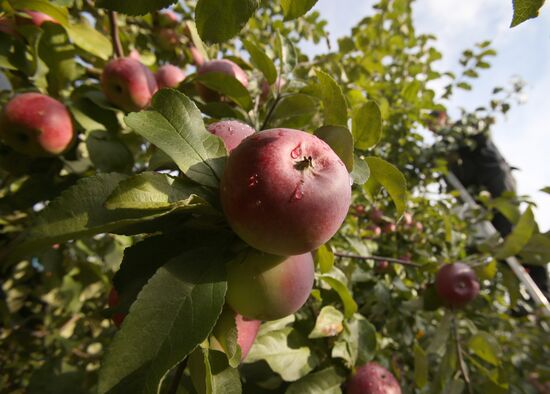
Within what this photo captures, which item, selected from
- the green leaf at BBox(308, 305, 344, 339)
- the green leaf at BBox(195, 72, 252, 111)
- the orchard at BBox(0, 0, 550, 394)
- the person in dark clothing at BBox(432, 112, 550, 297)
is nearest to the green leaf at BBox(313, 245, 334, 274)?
the orchard at BBox(0, 0, 550, 394)

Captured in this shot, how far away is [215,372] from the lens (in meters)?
0.57

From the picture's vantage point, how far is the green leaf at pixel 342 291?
2.62 ft

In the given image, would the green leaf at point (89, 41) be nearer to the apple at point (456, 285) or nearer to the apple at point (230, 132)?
the apple at point (230, 132)

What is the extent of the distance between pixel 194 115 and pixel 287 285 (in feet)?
0.96

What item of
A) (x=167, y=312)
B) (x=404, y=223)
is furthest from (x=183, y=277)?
(x=404, y=223)

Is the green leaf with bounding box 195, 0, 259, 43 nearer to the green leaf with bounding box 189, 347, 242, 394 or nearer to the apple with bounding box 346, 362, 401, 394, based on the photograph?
the green leaf with bounding box 189, 347, 242, 394

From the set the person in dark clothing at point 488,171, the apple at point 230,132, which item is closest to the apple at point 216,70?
the apple at point 230,132

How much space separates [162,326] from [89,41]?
0.97m

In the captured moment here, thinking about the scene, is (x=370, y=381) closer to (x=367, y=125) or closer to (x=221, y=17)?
(x=367, y=125)

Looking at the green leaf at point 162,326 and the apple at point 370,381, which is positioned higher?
the green leaf at point 162,326

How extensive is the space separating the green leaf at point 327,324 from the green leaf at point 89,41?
958 millimetres

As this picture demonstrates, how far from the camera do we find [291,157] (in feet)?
1.61

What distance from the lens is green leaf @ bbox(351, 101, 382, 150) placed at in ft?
2.22

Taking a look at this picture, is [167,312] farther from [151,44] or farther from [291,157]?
[151,44]
